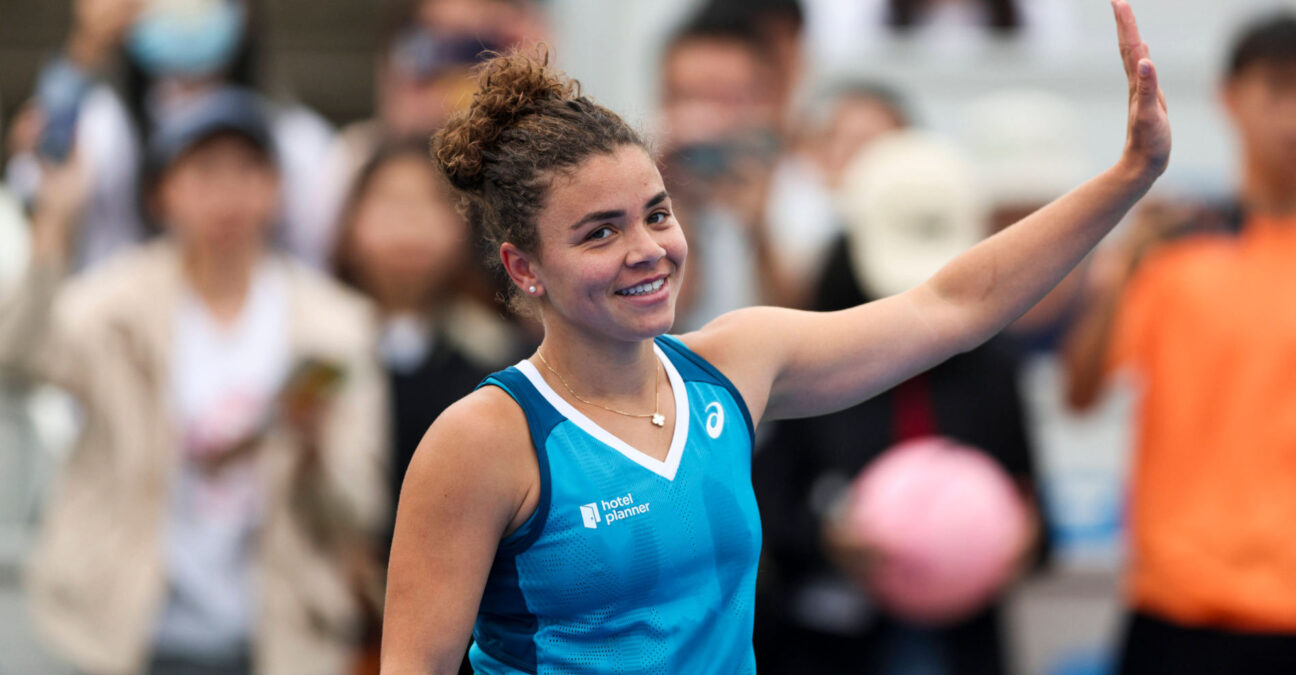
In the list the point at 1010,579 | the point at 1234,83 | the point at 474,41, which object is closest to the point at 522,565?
the point at 1010,579

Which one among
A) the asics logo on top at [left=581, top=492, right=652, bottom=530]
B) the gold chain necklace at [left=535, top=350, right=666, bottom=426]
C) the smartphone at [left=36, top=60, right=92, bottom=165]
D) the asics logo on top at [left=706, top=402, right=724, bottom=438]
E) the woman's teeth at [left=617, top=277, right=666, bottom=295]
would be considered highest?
the smartphone at [left=36, top=60, right=92, bottom=165]

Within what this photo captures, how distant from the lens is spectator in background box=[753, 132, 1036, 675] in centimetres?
486

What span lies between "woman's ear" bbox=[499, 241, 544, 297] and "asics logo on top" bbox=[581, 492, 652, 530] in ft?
1.18

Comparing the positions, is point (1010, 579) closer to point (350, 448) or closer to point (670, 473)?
point (350, 448)

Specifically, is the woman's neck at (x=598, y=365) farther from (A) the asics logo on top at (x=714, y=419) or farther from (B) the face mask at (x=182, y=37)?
(B) the face mask at (x=182, y=37)

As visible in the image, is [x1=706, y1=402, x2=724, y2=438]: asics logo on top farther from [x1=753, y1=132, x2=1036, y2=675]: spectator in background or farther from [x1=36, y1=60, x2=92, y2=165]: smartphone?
[x1=36, y1=60, x2=92, y2=165]: smartphone

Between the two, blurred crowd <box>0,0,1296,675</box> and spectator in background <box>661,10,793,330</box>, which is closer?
blurred crowd <box>0,0,1296,675</box>

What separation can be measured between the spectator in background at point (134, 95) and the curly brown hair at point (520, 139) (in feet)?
10.4

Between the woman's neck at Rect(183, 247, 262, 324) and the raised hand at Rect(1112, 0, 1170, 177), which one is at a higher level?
the raised hand at Rect(1112, 0, 1170, 177)

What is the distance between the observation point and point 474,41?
5867mm

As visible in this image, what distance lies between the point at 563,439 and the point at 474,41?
145 inches

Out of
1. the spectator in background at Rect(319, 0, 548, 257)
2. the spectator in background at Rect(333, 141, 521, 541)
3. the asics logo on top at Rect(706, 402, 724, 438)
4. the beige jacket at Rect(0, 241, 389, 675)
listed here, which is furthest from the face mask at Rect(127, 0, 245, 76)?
the asics logo on top at Rect(706, 402, 724, 438)

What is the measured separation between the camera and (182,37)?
5.72 m

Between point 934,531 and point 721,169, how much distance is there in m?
1.42
